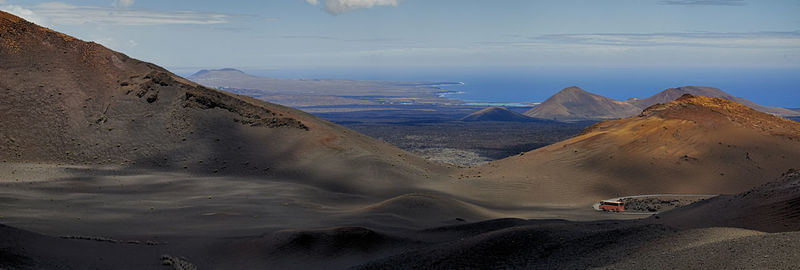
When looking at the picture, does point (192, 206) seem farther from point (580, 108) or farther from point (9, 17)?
point (580, 108)

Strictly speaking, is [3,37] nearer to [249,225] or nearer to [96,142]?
[96,142]

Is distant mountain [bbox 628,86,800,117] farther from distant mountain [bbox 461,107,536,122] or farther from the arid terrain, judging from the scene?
the arid terrain

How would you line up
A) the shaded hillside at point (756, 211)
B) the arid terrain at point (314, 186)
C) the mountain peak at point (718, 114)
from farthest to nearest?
the mountain peak at point (718, 114) < the shaded hillside at point (756, 211) < the arid terrain at point (314, 186)

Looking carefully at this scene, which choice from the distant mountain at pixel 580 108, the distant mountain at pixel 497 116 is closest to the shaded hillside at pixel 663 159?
the distant mountain at pixel 497 116

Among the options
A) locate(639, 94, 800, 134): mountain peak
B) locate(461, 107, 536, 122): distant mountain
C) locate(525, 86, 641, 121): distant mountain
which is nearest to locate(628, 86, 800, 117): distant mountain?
locate(525, 86, 641, 121): distant mountain

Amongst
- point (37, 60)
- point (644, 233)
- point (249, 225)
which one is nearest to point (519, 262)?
point (644, 233)

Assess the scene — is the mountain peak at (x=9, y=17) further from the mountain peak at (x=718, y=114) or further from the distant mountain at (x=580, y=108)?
the distant mountain at (x=580, y=108)

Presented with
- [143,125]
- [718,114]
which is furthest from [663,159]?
[143,125]
